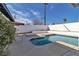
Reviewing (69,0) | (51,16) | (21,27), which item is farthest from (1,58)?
(69,0)

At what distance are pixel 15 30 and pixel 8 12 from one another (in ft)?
1.77

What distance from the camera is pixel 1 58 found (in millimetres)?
9000

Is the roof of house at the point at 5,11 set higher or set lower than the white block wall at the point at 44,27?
higher

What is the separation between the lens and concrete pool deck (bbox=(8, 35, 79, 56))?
29.9 feet

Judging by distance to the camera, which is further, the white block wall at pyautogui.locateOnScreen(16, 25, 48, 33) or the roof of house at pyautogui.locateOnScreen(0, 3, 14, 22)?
the white block wall at pyautogui.locateOnScreen(16, 25, 48, 33)

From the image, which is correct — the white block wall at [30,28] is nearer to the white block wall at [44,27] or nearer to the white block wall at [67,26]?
the white block wall at [44,27]

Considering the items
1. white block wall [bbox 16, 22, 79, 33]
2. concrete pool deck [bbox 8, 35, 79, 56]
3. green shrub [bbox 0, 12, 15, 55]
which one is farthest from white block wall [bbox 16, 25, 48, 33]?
green shrub [bbox 0, 12, 15, 55]

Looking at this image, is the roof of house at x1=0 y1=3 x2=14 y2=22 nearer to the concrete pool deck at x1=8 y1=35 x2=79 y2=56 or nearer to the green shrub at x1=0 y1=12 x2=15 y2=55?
the green shrub at x1=0 y1=12 x2=15 y2=55

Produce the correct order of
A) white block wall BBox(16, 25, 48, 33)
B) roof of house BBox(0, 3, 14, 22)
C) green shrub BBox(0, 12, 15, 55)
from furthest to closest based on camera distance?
white block wall BBox(16, 25, 48, 33)
roof of house BBox(0, 3, 14, 22)
green shrub BBox(0, 12, 15, 55)

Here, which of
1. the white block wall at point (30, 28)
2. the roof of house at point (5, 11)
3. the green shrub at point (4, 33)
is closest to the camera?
the green shrub at point (4, 33)

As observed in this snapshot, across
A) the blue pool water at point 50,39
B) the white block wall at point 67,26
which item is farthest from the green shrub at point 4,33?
the white block wall at point 67,26

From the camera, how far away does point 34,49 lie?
9.16 meters

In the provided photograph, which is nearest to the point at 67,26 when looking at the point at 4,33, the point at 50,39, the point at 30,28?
the point at 50,39

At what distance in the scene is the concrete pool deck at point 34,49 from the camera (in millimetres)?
9109
